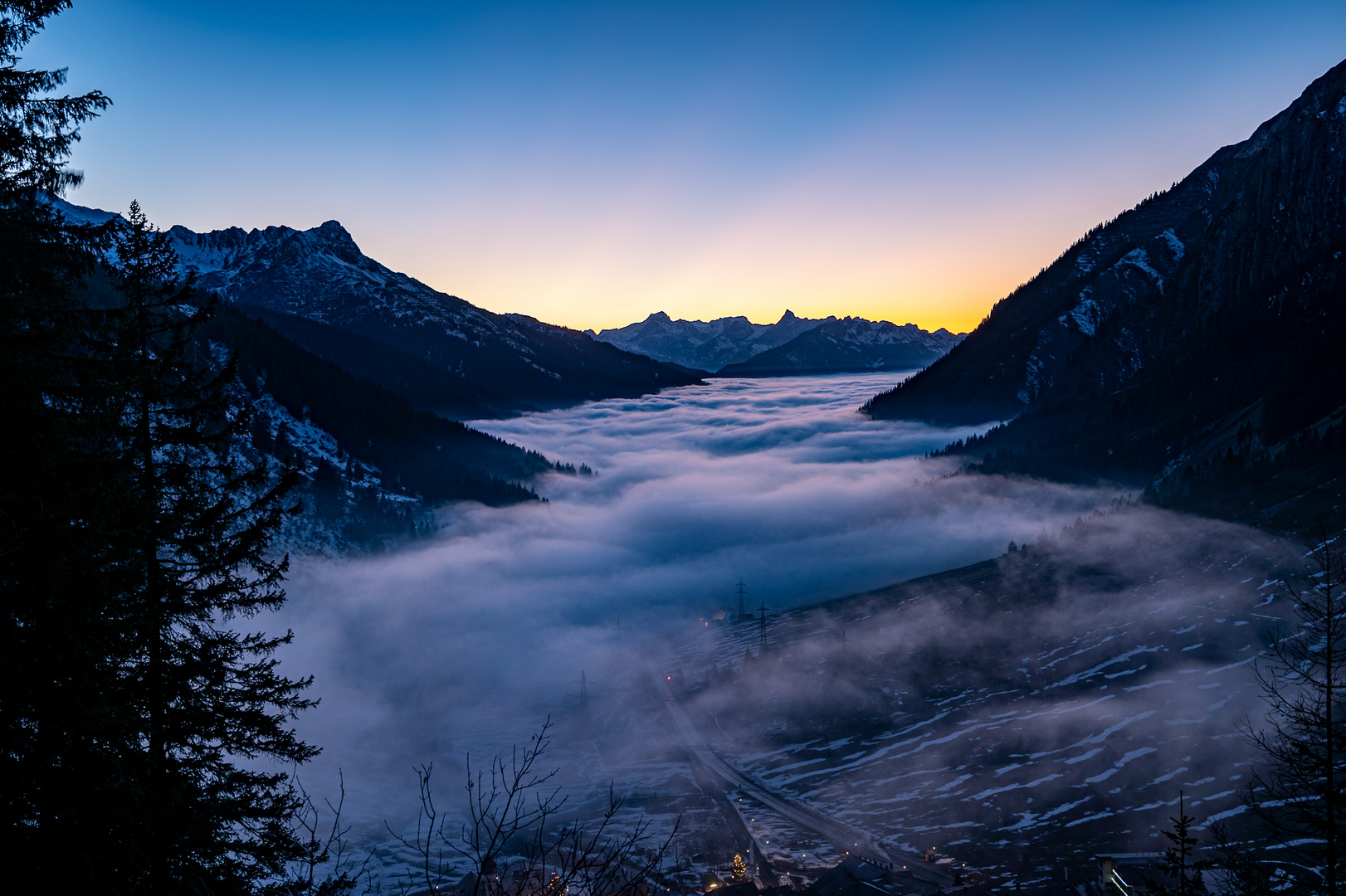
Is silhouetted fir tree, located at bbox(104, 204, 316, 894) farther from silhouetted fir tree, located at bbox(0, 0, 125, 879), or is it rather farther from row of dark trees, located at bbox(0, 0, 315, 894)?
silhouetted fir tree, located at bbox(0, 0, 125, 879)

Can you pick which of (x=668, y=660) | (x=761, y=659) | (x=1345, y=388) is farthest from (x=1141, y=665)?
(x=668, y=660)

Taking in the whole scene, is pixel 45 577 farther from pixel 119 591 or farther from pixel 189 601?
pixel 189 601

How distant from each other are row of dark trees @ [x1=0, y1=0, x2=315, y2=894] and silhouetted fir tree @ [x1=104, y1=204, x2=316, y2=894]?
0.18 feet

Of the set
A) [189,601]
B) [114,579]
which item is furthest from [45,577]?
[189,601]

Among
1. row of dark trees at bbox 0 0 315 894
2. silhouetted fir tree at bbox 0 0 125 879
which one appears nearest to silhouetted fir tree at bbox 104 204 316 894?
row of dark trees at bbox 0 0 315 894

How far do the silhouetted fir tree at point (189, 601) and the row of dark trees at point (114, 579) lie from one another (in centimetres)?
6

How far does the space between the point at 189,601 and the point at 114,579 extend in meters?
3.96

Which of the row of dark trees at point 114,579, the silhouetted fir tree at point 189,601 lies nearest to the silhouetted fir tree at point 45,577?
the row of dark trees at point 114,579

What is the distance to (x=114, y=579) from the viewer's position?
41.2 feet

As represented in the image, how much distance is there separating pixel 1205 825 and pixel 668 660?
410 feet

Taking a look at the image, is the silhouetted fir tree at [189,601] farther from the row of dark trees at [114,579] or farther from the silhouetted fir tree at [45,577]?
the silhouetted fir tree at [45,577]

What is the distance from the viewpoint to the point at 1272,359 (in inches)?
7456

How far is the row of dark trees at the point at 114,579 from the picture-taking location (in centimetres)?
1114

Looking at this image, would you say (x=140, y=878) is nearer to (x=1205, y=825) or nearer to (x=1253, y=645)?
(x=1205, y=825)
